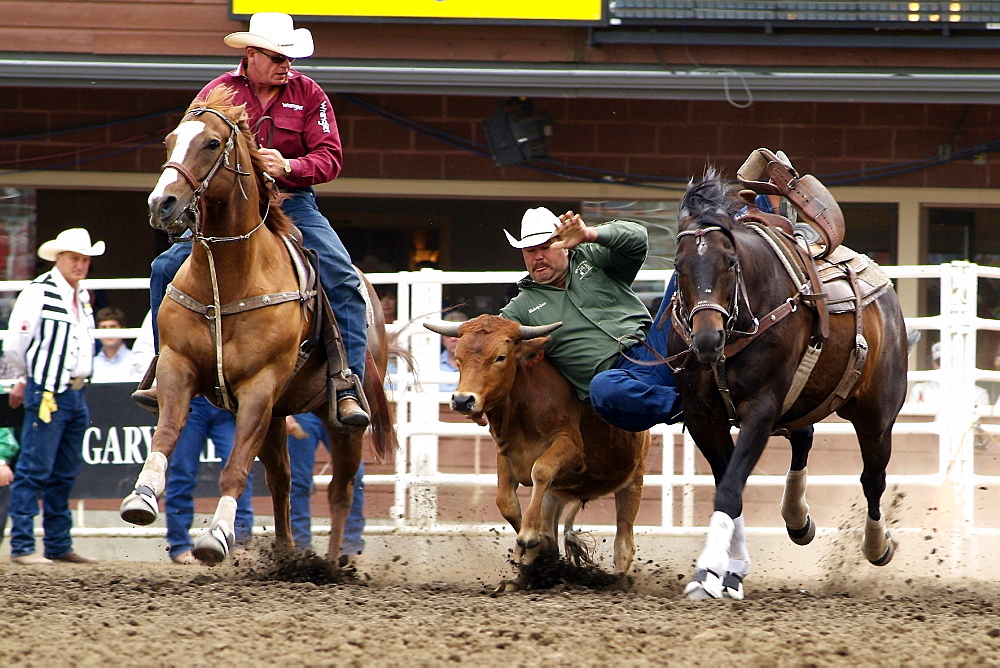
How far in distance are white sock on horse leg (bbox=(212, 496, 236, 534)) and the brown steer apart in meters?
1.21

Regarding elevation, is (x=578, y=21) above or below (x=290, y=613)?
above

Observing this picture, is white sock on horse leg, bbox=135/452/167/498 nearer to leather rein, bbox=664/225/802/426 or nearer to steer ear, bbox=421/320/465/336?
steer ear, bbox=421/320/465/336

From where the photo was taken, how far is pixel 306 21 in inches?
383

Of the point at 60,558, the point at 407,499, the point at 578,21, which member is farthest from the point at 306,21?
A: the point at 60,558

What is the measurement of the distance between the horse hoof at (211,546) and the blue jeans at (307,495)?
298 centimetres

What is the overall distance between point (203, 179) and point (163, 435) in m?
1.06

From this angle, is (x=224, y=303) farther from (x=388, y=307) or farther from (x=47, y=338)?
(x=388, y=307)

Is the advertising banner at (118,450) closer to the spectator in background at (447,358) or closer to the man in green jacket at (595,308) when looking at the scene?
the spectator in background at (447,358)

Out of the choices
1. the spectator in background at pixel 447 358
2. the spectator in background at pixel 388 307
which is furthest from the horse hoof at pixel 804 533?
the spectator in background at pixel 388 307

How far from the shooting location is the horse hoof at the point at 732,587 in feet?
18.4

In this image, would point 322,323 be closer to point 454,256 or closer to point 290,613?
point 290,613

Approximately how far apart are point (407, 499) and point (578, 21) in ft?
12.6

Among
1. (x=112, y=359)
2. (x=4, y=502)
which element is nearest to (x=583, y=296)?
(x=112, y=359)

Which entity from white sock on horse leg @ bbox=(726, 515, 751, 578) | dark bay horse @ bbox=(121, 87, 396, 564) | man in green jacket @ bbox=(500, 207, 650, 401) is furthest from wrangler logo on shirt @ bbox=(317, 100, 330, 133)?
white sock on horse leg @ bbox=(726, 515, 751, 578)
